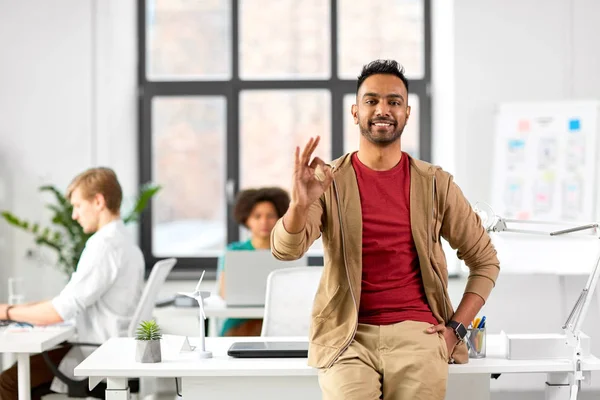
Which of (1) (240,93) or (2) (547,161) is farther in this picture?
(1) (240,93)

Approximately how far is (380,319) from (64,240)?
3.83 meters

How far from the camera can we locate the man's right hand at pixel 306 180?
7.40ft

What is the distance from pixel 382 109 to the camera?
249 centimetres

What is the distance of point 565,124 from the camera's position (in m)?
5.47

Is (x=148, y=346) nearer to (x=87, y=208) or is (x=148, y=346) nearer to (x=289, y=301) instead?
(x=289, y=301)

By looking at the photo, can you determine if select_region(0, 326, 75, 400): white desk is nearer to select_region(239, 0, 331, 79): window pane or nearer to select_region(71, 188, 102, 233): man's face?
select_region(71, 188, 102, 233): man's face

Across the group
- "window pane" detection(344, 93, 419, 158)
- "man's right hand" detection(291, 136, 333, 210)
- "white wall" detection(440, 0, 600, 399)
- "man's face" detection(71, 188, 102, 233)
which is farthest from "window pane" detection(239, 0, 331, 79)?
"man's right hand" detection(291, 136, 333, 210)

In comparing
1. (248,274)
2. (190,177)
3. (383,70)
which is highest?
(383,70)

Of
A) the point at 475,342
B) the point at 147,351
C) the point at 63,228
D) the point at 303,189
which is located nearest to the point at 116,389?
the point at 147,351

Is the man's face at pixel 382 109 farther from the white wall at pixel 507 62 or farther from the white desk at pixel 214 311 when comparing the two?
the white wall at pixel 507 62

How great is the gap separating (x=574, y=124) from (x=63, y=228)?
3448 mm

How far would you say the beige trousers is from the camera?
2387 mm

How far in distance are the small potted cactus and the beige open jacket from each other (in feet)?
1.61

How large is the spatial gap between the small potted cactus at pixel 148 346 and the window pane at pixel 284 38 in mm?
3903
